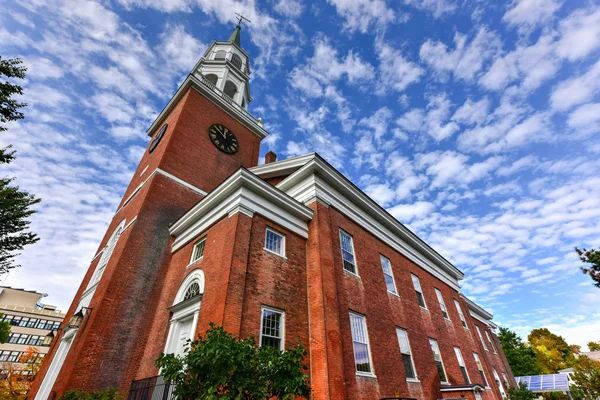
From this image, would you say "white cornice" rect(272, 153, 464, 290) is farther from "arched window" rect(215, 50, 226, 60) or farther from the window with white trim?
"arched window" rect(215, 50, 226, 60)

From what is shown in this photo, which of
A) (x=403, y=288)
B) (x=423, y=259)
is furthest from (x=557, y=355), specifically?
(x=403, y=288)

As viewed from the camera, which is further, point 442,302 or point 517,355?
point 517,355

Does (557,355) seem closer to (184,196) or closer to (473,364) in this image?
(473,364)

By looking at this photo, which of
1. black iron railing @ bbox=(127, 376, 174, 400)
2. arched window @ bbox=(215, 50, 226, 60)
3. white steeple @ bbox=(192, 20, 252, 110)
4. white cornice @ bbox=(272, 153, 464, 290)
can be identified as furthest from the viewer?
arched window @ bbox=(215, 50, 226, 60)

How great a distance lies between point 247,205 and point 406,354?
1010 centimetres

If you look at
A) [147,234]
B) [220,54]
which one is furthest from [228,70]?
[147,234]

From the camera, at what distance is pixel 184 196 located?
1625 centimetres

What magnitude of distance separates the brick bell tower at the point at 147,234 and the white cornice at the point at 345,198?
5165 mm

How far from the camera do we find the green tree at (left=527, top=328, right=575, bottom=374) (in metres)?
51.4

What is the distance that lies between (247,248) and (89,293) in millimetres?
9569

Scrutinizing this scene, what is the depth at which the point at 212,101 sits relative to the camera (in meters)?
21.2

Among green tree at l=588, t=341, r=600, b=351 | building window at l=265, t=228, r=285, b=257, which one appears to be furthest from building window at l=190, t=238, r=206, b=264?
green tree at l=588, t=341, r=600, b=351

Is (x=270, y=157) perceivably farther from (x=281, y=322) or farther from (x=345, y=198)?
(x=281, y=322)

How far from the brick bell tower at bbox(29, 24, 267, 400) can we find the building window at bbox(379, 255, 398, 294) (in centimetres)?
1077
